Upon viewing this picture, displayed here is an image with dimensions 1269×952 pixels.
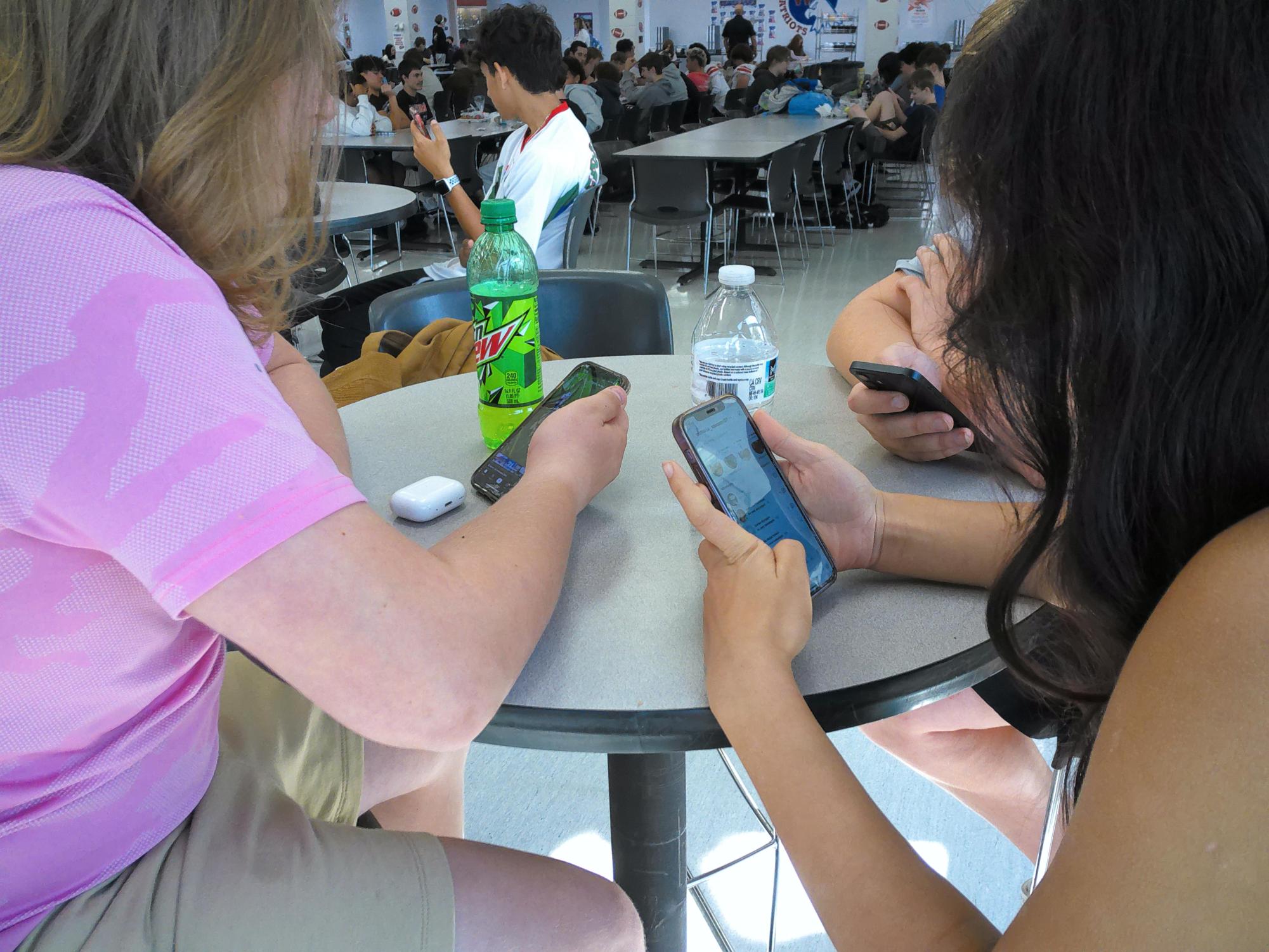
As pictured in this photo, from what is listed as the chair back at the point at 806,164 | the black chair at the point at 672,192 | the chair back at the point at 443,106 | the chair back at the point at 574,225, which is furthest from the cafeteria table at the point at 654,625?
the chair back at the point at 443,106

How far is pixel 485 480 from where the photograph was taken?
3.23ft

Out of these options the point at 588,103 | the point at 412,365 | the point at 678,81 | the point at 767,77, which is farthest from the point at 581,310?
the point at 767,77

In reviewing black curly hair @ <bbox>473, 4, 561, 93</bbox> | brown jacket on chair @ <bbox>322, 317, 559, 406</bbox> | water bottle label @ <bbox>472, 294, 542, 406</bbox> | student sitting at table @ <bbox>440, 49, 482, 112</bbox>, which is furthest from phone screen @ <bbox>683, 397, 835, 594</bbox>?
student sitting at table @ <bbox>440, 49, 482, 112</bbox>

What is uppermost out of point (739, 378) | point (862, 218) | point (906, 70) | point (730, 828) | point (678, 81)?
point (906, 70)

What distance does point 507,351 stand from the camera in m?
1.08

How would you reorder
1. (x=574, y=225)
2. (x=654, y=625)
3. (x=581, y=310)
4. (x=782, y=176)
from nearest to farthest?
(x=654, y=625) → (x=581, y=310) → (x=574, y=225) → (x=782, y=176)

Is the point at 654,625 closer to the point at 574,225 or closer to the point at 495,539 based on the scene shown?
the point at 495,539

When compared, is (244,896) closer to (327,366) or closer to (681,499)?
(681,499)

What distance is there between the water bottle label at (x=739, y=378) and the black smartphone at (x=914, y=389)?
0.12 meters

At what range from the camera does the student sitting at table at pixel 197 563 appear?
0.53m

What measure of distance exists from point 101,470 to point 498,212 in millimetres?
699

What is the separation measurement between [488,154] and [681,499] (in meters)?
7.14

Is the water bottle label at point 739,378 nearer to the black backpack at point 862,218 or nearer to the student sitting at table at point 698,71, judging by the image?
the black backpack at point 862,218

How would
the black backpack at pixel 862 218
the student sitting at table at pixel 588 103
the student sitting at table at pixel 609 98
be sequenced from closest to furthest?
the student sitting at table at pixel 588 103 < the black backpack at pixel 862 218 < the student sitting at table at pixel 609 98
